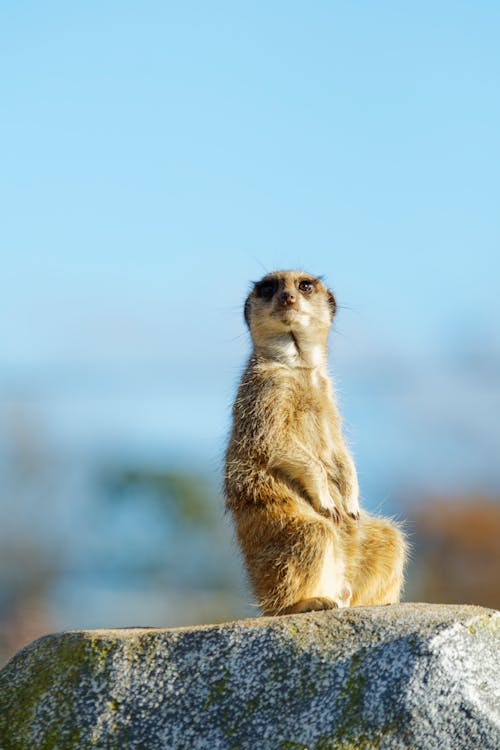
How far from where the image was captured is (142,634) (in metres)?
5.54

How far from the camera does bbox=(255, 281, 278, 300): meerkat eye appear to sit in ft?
26.6

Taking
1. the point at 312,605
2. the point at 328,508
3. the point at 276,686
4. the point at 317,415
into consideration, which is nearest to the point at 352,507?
the point at 328,508

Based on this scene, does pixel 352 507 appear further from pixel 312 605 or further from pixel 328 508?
pixel 312 605

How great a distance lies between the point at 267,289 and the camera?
8.15 meters

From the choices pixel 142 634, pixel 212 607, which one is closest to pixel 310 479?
pixel 142 634

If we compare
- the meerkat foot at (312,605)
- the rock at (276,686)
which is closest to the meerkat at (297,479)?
the meerkat foot at (312,605)

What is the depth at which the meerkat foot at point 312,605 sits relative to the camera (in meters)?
6.54

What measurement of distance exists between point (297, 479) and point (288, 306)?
1.28 meters

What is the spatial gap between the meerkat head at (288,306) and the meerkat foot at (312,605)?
194 cm

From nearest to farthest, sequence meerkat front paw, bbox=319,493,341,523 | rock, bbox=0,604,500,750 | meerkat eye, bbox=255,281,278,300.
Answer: rock, bbox=0,604,500,750 < meerkat front paw, bbox=319,493,341,523 < meerkat eye, bbox=255,281,278,300

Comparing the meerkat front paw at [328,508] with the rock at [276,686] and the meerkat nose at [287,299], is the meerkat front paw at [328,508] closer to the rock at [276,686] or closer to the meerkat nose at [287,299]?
the meerkat nose at [287,299]

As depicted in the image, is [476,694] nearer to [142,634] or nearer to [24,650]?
[142,634]

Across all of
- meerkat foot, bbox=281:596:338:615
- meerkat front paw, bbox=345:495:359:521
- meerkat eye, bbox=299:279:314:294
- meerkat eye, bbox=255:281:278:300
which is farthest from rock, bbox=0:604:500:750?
meerkat eye, bbox=299:279:314:294

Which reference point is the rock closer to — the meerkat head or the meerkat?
the meerkat
